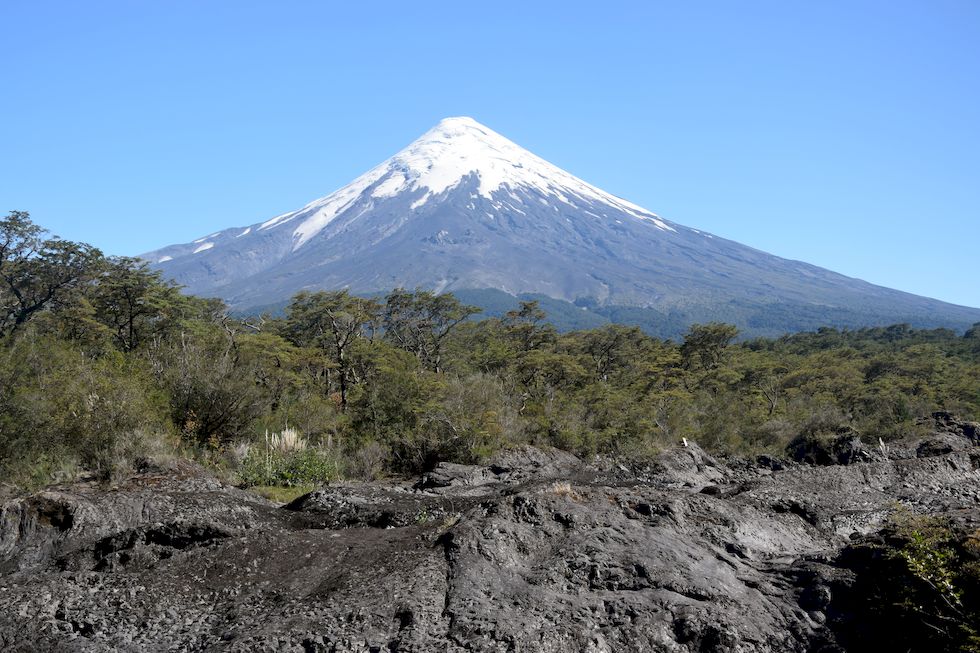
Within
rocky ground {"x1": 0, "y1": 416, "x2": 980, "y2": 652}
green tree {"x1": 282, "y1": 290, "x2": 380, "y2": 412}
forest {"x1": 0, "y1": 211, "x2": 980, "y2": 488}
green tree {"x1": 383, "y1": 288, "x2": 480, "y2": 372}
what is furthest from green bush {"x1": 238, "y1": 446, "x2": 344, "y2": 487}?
green tree {"x1": 383, "y1": 288, "x2": 480, "y2": 372}

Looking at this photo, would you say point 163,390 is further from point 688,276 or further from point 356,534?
point 688,276

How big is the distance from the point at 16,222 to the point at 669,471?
63.6 feet

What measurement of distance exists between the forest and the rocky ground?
2406mm

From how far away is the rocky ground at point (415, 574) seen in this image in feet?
19.3

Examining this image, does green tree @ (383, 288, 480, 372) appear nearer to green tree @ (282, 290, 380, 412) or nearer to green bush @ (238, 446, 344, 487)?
green tree @ (282, 290, 380, 412)

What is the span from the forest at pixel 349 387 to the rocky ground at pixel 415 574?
241 cm

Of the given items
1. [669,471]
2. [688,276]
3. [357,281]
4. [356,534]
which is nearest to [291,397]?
[669,471]

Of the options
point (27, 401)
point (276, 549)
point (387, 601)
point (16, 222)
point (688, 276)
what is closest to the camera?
point (387, 601)

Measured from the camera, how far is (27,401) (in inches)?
407

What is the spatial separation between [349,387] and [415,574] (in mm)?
14424

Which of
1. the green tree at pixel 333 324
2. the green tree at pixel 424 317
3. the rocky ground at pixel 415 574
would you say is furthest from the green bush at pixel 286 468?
the green tree at pixel 424 317

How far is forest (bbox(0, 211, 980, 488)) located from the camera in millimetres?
11312

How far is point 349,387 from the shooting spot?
20.5 m

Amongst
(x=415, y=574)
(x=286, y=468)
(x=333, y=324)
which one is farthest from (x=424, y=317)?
(x=415, y=574)
